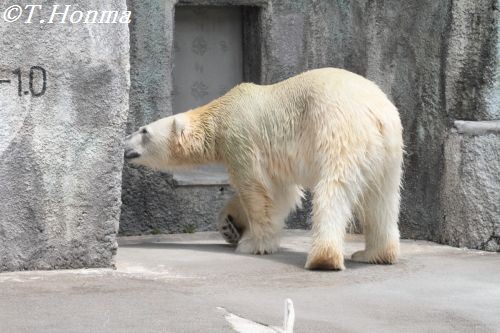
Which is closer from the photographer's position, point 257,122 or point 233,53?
point 257,122

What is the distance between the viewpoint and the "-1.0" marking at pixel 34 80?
5.86 metres

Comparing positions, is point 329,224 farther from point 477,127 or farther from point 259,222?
point 477,127

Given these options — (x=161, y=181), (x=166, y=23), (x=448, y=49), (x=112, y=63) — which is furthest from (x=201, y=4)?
(x=112, y=63)

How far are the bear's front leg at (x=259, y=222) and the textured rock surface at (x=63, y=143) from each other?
1.35 m

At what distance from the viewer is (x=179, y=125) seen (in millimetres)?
7500

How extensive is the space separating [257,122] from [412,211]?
1858 millimetres

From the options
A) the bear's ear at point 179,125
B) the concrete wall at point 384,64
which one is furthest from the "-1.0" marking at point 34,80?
the concrete wall at point 384,64

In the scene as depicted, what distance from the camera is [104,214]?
20.0 ft

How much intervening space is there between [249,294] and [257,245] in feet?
5.54

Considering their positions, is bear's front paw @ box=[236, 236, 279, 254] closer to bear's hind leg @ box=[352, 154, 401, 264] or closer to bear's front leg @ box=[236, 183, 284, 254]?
bear's front leg @ box=[236, 183, 284, 254]

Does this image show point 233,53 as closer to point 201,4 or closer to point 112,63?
point 201,4

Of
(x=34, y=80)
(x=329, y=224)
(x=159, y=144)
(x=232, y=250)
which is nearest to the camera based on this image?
(x=34, y=80)

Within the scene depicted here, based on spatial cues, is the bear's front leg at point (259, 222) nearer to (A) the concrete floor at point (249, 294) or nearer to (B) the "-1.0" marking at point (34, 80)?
(A) the concrete floor at point (249, 294)

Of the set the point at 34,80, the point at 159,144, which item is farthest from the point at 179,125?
the point at 34,80
